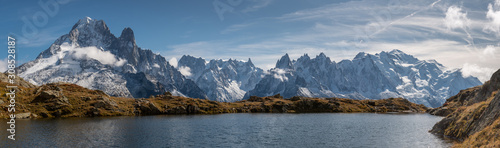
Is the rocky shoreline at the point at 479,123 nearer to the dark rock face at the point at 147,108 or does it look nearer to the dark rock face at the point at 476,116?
the dark rock face at the point at 476,116

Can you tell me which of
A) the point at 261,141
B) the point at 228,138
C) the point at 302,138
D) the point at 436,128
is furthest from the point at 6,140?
the point at 436,128

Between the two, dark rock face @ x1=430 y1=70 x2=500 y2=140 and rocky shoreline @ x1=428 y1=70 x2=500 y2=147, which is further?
dark rock face @ x1=430 y1=70 x2=500 y2=140

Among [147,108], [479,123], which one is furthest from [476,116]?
[147,108]

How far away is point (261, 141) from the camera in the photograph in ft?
251

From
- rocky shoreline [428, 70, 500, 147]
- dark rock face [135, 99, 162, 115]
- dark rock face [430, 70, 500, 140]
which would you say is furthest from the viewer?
dark rock face [135, 99, 162, 115]

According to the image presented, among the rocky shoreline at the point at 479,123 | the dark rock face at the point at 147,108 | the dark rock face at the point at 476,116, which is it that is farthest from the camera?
the dark rock face at the point at 147,108

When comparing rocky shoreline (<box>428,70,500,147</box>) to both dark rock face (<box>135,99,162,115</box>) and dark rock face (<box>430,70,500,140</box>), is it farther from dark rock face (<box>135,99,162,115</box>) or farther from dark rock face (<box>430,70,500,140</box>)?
dark rock face (<box>135,99,162,115</box>)

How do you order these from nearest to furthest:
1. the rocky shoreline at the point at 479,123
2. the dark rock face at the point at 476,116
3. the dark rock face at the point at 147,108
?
the rocky shoreline at the point at 479,123 < the dark rock face at the point at 476,116 < the dark rock face at the point at 147,108

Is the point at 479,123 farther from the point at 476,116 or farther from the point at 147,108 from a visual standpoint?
the point at 147,108

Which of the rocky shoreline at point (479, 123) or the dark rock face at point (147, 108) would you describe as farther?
the dark rock face at point (147, 108)

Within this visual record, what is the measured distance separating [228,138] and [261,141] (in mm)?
9681

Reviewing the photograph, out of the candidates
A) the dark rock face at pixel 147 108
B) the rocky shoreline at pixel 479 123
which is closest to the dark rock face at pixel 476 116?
the rocky shoreline at pixel 479 123

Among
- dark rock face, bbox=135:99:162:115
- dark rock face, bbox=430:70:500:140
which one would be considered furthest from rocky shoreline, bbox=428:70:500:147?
dark rock face, bbox=135:99:162:115

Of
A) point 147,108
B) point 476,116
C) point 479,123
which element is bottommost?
point 479,123
